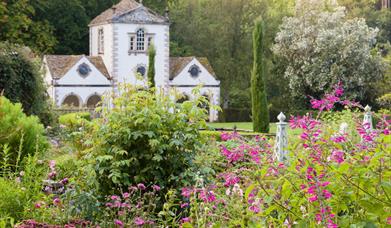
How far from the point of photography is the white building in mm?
38719

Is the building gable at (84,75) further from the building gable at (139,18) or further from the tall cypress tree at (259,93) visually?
the tall cypress tree at (259,93)

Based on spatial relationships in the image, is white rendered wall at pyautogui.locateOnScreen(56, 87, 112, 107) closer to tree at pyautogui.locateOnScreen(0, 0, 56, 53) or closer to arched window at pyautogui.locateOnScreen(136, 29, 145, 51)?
tree at pyautogui.locateOnScreen(0, 0, 56, 53)

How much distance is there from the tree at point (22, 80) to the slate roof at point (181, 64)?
70.1ft

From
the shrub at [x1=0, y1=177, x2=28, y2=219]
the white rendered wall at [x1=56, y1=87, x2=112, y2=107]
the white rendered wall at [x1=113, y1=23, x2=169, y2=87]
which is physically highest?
the white rendered wall at [x1=113, y1=23, x2=169, y2=87]

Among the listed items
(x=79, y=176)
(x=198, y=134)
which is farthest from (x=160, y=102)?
(x=79, y=176)

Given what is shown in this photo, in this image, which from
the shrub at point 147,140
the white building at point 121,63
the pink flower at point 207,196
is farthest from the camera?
the white building at point 121,63

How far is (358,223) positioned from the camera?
162 inches

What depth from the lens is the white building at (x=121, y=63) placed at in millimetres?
38719

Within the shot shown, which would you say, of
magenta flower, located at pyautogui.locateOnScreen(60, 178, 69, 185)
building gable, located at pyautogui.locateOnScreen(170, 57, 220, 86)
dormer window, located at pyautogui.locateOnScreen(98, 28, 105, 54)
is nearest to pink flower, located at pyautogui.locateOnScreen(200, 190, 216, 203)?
magenta flower, located at pyautogui.locateOnScreen(60, 178, 69, 185)

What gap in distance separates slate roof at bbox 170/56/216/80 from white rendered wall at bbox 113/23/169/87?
68 cm

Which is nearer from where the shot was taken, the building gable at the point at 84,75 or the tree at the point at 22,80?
the tree at the point at 22,80

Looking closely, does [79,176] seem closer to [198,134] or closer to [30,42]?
[198,134]

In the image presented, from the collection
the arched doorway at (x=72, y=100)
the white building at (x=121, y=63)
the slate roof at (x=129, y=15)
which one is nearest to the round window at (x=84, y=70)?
the white building at (x=121, y=63)

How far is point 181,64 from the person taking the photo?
136 feet
